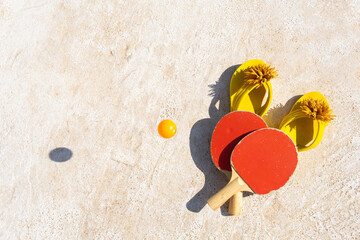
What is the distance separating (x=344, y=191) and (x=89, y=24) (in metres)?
1.66

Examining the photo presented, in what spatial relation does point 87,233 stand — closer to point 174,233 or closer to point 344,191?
point 174,233

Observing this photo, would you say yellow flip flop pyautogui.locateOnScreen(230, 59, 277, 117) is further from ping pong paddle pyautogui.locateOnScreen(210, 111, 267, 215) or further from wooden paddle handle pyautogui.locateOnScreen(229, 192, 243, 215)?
wooden paddle handle pyautogui.locateOnScreen(229, 192, 243, 215)

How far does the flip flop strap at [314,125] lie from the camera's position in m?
1.33

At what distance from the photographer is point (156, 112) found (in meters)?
1.49

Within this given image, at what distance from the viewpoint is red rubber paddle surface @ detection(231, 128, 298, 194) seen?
126cm

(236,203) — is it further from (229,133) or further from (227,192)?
(229,133)

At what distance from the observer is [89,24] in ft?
5.00

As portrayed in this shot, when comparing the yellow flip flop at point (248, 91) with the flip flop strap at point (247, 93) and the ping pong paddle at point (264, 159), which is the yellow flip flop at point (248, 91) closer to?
the flip flop strap at point (247, 93)

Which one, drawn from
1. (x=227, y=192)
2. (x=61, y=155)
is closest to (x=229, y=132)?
(x=227, y=192)

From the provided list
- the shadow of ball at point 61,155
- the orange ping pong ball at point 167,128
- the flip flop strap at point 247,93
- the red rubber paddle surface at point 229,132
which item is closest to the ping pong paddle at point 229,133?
the red rubber paddle surface at point 229,132

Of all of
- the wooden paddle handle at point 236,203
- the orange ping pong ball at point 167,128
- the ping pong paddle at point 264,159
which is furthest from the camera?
Answer: the orange ping pong ball at point 167,128

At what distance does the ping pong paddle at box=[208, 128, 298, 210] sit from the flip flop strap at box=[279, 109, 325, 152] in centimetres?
15

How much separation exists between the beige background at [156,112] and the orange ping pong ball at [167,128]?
3cm

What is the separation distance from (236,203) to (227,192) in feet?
0.34
